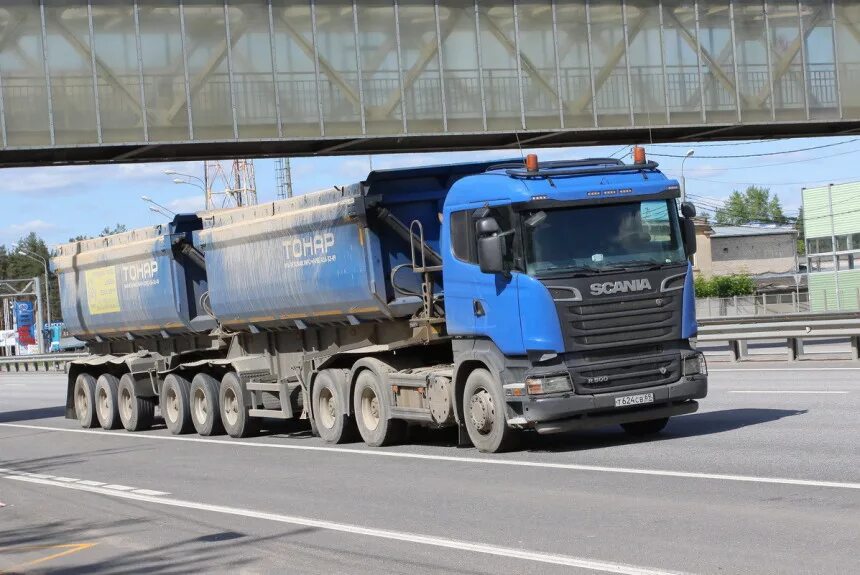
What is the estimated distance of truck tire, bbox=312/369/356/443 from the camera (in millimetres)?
16875

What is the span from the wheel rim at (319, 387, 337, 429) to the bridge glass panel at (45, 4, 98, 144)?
430 inches

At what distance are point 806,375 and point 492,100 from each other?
9.50 m

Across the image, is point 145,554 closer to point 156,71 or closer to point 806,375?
point 806,375

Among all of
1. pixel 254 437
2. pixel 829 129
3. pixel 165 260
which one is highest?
pixel 829 129

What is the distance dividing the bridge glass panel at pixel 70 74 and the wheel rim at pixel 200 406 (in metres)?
7.34

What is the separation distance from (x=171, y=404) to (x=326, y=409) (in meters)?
5.46

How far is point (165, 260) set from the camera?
21969mm

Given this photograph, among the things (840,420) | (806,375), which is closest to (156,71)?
(806,375)

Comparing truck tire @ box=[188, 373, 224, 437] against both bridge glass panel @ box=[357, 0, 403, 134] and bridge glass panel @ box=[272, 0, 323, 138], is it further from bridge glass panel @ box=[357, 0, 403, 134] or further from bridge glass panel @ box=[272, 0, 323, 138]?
bridge glass panel @ box=[357, 0, 403, 134]

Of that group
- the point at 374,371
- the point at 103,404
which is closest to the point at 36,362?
the point at 103,404

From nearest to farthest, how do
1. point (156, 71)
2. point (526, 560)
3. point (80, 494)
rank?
point (526, 560) < point (80, 494) < point (156, 71)

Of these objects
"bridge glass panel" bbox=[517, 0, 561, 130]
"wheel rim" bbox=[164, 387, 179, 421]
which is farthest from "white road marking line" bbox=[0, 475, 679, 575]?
"bridge glass panel" bbox=[517, 0, 561, 130]

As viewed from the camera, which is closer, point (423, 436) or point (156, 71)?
point (423, 436)

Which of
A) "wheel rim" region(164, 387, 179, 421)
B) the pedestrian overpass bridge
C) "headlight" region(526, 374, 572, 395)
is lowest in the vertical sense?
"wheel rim" region(164, 387, 179, 421)
